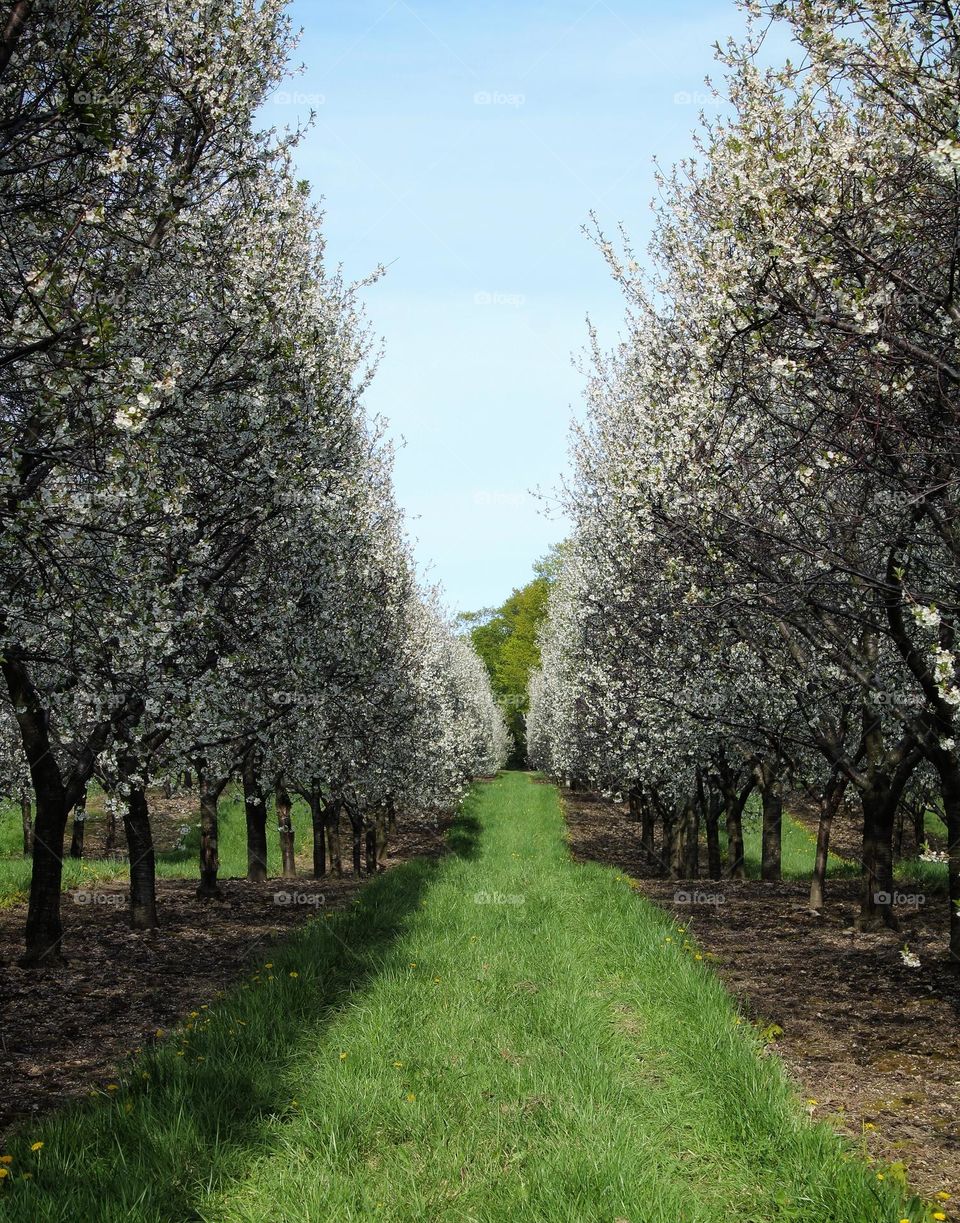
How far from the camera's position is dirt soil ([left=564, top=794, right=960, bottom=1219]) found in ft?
22.0

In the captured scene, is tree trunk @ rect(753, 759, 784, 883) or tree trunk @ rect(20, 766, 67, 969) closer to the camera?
tree trunk @ rect(20, 766, 67, 969)

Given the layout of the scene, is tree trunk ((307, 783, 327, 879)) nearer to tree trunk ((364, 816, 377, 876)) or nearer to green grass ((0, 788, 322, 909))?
tree trunk ((364, 816, 377, 876))

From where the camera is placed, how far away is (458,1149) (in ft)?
19.8

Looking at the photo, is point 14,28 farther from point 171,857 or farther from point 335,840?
point 171,857

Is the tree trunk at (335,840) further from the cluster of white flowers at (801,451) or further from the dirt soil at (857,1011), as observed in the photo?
the dirt soil at (857,1011)

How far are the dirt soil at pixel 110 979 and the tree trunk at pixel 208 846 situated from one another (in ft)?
0.92

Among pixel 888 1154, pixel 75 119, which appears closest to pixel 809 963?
pixel 888 1154

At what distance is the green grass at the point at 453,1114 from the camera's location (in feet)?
17.3

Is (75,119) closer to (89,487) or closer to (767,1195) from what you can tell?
(89,487)

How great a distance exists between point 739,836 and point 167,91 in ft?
64.3

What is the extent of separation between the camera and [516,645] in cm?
9781

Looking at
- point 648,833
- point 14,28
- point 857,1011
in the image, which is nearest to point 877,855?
point 857,1011
